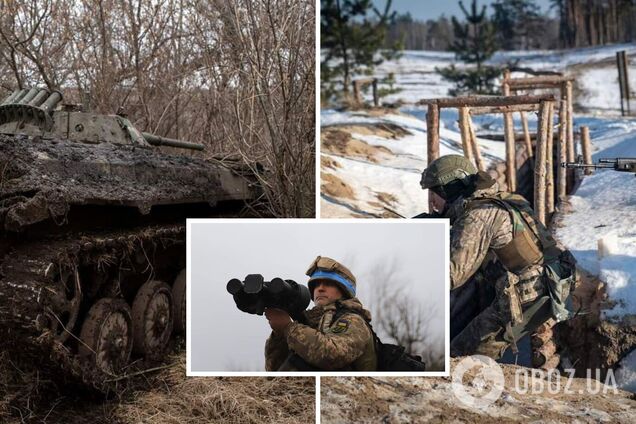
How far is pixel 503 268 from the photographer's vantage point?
14.9 ft

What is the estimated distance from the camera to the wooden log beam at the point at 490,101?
4.86 meters

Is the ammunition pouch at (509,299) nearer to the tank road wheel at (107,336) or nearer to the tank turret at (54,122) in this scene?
the tank road wheel at (107,336)

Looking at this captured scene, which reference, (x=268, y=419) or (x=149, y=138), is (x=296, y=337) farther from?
(x=149, y=138)

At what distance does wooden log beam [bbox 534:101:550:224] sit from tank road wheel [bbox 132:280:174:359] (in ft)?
10.3

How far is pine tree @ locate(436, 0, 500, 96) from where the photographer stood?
7.58 metres

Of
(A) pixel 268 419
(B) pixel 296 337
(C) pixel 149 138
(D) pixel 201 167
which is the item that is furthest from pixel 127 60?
(B) pixel 296 337

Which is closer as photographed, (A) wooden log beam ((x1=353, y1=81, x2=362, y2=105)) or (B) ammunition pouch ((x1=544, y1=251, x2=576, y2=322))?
(B) ammunition pouch ((x1=544, y1=251, x2=576, y2=322))

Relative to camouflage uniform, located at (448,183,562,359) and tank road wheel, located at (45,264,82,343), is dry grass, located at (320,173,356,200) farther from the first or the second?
tank road wheel, located at (45,264,82,343)

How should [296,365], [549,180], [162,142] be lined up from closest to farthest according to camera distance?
[296,365] → [549,180] → [162,142]

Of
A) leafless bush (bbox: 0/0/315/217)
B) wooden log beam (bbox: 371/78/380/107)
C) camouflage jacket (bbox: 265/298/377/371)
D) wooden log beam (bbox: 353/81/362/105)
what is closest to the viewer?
camouflage jacket (bbox: 265/298/377/371)

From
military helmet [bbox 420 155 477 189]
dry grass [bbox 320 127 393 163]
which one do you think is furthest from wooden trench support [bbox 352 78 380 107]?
military helmet [bbox 420 155 477 189]

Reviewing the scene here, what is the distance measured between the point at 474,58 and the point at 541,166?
3.53m

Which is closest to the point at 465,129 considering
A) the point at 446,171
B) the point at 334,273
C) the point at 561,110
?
the point at 446,171

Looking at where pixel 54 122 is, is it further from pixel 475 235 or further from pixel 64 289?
pixel 475 235
